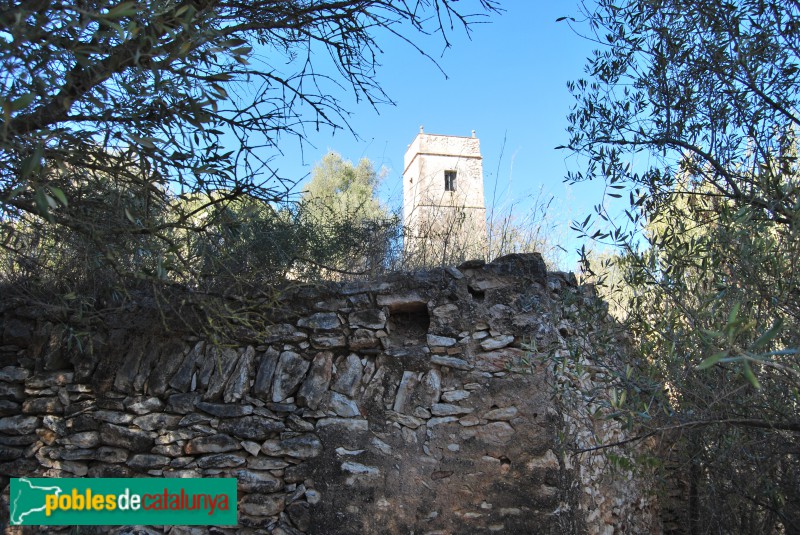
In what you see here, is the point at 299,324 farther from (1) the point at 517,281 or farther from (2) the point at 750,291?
(2) the point at 750,291

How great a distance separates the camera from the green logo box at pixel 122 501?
4.05 metres

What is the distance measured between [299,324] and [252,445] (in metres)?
0.92

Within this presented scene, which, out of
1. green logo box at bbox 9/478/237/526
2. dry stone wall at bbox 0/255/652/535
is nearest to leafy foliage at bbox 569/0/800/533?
dry stone wall at bbox 0/255/652/535

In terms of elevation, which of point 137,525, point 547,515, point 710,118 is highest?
point 710,118

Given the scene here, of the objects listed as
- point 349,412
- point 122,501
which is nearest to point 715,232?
point 349,412

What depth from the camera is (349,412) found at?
4102 millimetres

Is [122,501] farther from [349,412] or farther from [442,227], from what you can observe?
[442,227]

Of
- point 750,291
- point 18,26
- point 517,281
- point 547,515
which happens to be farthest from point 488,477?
point 18,26

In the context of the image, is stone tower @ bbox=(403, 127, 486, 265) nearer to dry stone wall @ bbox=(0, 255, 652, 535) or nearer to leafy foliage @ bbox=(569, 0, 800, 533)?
dry stone wall @ bbox=(0, 255, 652, 535)

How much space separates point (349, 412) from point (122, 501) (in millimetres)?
1814

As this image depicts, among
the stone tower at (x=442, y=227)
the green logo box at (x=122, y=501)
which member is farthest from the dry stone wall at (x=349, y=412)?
the stone tower at (x=442, y=227)

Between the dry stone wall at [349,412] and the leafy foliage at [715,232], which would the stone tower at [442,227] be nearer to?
the dry stone wall at [349,412]

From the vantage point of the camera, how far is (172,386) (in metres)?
4.45

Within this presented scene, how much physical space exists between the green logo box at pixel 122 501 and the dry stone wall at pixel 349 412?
0.08 m
